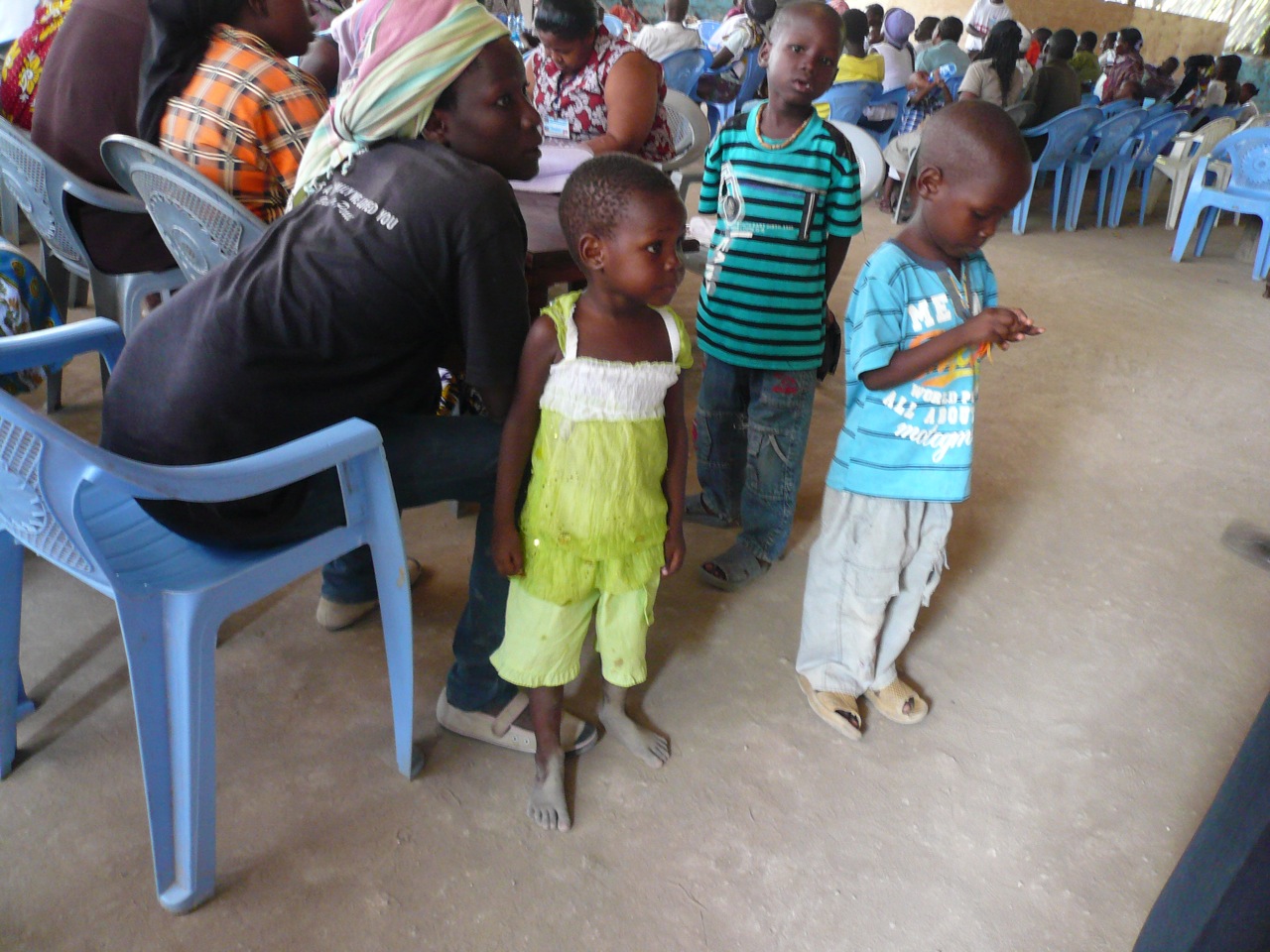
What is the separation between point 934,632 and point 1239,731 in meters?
0.67

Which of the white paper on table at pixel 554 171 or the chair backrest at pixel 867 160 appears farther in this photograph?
the chair backrest at pixel 867 160

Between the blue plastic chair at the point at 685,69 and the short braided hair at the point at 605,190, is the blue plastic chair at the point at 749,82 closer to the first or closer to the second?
the blue plastic chair at the point at 685,69

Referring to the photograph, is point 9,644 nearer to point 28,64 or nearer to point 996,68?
point 28,64

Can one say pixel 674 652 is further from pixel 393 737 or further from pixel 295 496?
pixel 295 496

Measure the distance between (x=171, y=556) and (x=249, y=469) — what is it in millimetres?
257

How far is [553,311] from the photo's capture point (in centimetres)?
141

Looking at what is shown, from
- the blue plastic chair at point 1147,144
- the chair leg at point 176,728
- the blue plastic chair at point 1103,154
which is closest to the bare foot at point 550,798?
the chair leg at point 176,728

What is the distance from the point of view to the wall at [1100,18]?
13.8m

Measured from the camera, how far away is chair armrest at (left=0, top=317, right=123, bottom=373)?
1436 millimetres

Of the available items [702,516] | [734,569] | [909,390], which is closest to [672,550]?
[909,390]

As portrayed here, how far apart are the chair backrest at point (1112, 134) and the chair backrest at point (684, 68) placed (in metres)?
3.10

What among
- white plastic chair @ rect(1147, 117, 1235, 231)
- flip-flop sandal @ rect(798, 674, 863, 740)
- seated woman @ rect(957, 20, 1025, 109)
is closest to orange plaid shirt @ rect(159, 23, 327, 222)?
flip-flop sandal @ rect(798, 674, 863, 740)

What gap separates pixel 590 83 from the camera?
2.60 meters

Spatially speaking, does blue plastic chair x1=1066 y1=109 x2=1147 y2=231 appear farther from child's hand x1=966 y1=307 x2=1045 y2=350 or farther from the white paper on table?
child's hand x1=966 y1=307 x2=1045 y2=350
